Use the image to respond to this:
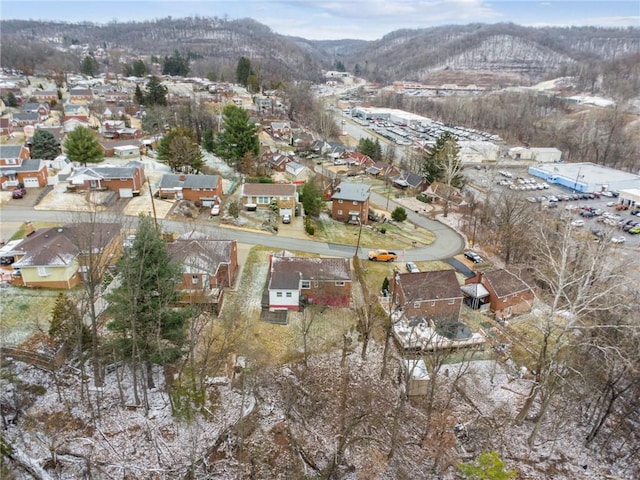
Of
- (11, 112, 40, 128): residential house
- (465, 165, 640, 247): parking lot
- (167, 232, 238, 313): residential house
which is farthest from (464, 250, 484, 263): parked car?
(11, 112, 40, 128): residential house

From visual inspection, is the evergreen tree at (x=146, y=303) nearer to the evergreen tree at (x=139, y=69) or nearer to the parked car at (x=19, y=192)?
the parked car at (x=19, y=192)

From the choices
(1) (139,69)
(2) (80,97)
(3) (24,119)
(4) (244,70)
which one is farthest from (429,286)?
(1) (139,69)

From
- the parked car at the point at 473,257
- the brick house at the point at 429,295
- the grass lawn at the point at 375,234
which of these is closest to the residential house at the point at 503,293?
the brick house at the point at 429,295

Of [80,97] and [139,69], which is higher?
[139,69]

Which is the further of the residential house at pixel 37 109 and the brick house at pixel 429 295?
the residential house at pixel 37 109

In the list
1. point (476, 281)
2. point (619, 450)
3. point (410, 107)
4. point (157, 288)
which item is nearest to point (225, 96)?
point (410, 107)

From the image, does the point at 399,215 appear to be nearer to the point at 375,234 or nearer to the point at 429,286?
the point at 375,234

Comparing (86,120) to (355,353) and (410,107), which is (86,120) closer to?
(355,353)
